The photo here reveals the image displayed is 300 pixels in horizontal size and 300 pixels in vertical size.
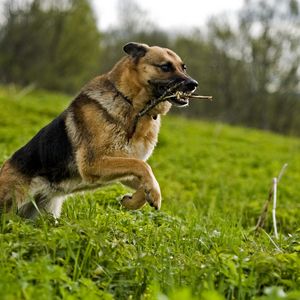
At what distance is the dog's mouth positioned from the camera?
5707 mm

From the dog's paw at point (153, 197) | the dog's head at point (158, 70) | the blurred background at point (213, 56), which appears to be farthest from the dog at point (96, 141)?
the blurred background at point (213, 56)

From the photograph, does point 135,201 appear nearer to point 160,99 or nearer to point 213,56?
point 160,99

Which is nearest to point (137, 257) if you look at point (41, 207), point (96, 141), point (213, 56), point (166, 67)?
point (96, 141)

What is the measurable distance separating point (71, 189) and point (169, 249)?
4.98ft

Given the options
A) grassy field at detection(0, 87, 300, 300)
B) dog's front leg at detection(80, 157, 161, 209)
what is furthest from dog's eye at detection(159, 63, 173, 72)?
grassy field at detection(0, 87, 300, 300)

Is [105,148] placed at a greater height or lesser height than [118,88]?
lesser

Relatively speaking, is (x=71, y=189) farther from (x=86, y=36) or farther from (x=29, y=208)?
(x=86, y=36)

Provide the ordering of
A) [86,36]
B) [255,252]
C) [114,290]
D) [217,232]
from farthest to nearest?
[86,36], [217,232], [255,252], [114,290]

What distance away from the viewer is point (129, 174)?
17.9ft

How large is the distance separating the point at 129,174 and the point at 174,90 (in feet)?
3.43

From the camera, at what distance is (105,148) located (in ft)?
18.7

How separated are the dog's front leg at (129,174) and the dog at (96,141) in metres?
0.01

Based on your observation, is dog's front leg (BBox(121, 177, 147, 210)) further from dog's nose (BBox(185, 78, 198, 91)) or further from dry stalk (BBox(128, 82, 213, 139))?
dog's nose (BBox(185, 78, 198, 91))

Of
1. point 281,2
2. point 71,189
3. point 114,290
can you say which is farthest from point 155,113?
point 281,2
